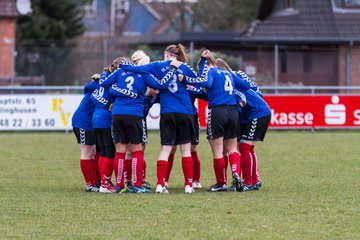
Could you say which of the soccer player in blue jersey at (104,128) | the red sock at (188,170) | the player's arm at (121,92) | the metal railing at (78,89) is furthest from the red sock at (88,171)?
the metal railing at (78,89)

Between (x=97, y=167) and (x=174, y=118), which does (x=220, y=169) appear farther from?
(x=97, y=167)

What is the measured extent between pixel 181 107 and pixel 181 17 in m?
44.3

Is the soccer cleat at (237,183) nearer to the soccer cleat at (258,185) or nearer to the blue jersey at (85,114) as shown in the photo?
the soccer cleat at (258,185)

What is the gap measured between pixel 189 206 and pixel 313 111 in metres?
15.9

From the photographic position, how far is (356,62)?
3356 centimetres

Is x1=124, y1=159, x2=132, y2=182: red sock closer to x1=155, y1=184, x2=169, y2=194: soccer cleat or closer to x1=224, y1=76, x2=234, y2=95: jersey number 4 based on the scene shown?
x1=155, y1=184, x2=169, y2=194: soccer cleat

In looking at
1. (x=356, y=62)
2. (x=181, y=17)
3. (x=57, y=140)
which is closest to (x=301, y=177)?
(x=57, y=140)

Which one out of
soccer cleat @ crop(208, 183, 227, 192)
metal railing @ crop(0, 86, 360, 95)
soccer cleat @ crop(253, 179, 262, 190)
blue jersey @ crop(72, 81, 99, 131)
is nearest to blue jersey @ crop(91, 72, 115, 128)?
blue jersey @ crop(72, 81, 99, 131)

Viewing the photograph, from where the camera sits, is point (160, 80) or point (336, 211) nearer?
point (336, 211)

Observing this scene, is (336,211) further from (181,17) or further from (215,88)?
(181,17)

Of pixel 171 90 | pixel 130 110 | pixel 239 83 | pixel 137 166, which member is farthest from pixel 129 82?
pixel 239 83

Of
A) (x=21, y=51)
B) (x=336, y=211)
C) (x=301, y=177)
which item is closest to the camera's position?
(x=336, y=211)

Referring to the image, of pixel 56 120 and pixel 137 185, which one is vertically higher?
pixel 137 185

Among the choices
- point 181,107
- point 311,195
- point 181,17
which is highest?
point 181,107
